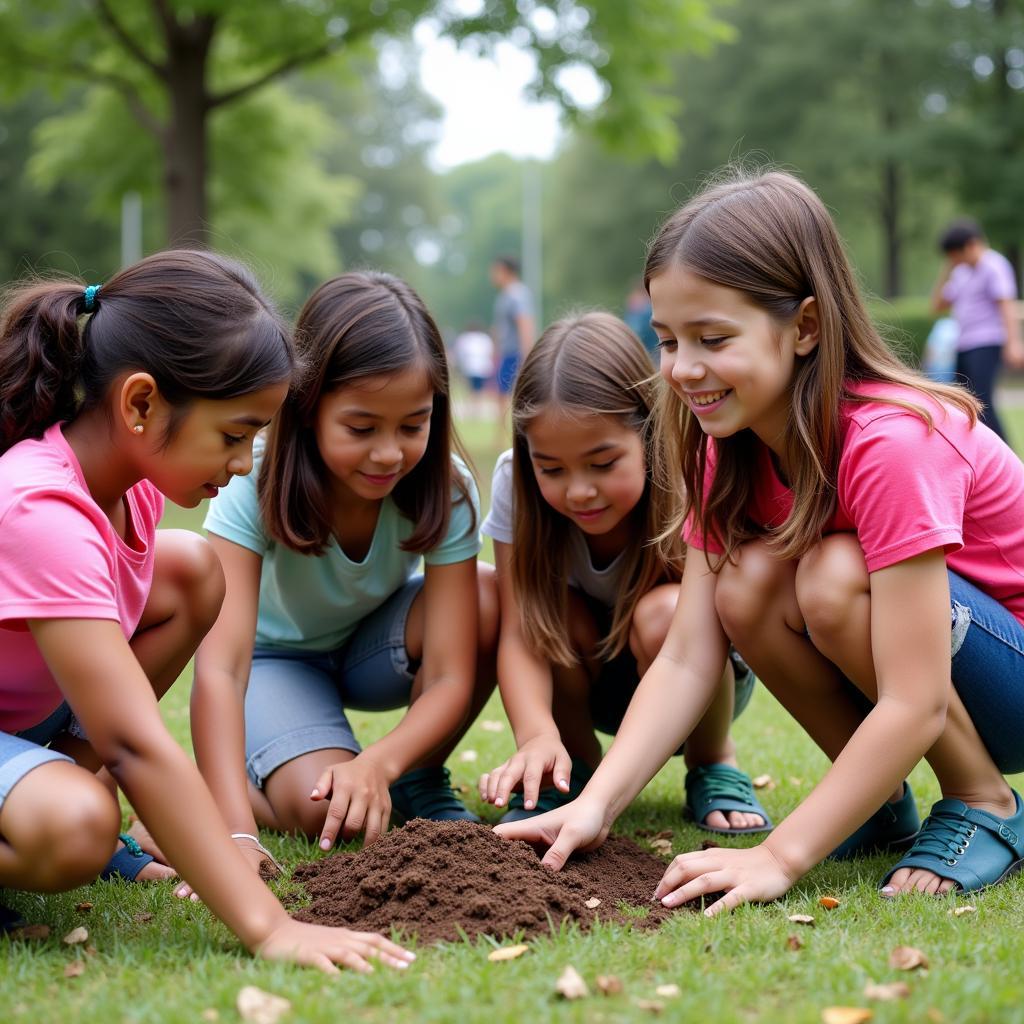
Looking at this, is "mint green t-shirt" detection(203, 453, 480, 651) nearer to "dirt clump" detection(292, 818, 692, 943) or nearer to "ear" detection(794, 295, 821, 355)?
"dirt clump" detection(292, 818, 692, 943)

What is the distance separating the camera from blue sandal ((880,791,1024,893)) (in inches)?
118

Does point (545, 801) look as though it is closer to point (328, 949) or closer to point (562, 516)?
point (562, 516)

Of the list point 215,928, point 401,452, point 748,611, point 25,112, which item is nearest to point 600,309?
point 401,452

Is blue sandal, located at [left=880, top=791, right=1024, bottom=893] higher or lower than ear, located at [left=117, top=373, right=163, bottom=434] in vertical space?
lower

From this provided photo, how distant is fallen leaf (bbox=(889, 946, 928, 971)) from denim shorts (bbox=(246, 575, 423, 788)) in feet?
6.33

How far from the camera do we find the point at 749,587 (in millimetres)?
3193

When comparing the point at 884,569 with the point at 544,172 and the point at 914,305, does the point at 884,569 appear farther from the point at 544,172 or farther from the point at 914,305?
the point at 544,172

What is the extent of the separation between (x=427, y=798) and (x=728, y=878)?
1.23 metres

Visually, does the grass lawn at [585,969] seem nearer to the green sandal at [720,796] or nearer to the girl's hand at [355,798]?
the girl's hand at [355,798]

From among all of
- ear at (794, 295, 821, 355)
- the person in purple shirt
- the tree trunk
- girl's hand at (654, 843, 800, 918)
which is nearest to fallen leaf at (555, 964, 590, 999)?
girl's hand at (654, 843, 800, 918)

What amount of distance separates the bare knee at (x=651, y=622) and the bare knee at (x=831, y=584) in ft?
2.20

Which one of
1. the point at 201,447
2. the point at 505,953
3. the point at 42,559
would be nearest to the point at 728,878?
the point at 505,953

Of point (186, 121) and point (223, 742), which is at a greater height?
point (186, 121)

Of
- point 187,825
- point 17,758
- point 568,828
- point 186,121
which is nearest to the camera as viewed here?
point 187,825
